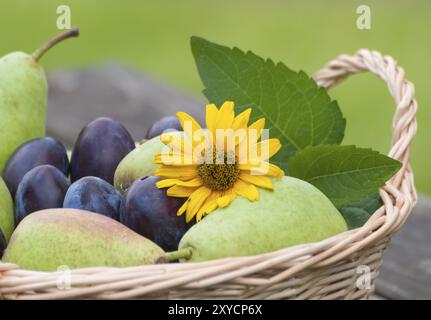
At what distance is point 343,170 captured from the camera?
103 cm

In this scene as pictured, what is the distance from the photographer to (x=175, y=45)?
4539mm

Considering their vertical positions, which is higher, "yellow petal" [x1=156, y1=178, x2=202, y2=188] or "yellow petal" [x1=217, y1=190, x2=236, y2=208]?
"yellow petal" [x1=156, y1=178, x2=202, y2=188]

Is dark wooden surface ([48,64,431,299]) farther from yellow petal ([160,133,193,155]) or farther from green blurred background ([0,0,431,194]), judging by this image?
green blurred background ([0,0,431,194])

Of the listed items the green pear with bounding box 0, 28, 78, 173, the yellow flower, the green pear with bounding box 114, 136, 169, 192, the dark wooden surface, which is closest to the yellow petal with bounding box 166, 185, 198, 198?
the yellow flower

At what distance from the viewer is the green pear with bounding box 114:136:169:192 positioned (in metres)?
1.08

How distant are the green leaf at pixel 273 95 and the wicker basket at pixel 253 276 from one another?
0.67 ft

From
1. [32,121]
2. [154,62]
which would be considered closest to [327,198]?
[32,121]

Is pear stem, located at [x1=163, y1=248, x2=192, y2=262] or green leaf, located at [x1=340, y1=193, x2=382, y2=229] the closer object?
pear stem, located at [x1=163, y1=248, x2=192, y2=262]

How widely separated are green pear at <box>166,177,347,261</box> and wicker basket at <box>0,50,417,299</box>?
1.9 inches

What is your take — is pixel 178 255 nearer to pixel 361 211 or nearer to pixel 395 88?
pixel 361 211

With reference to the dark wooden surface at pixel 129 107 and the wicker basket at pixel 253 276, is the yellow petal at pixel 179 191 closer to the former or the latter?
the wicker basket at pixel 253 276

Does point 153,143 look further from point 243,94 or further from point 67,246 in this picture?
point 67,246

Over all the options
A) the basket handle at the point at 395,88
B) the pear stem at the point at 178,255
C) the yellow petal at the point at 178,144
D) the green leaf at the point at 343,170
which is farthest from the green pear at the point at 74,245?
the basket handle at the point at 395,88

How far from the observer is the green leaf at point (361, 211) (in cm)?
105
